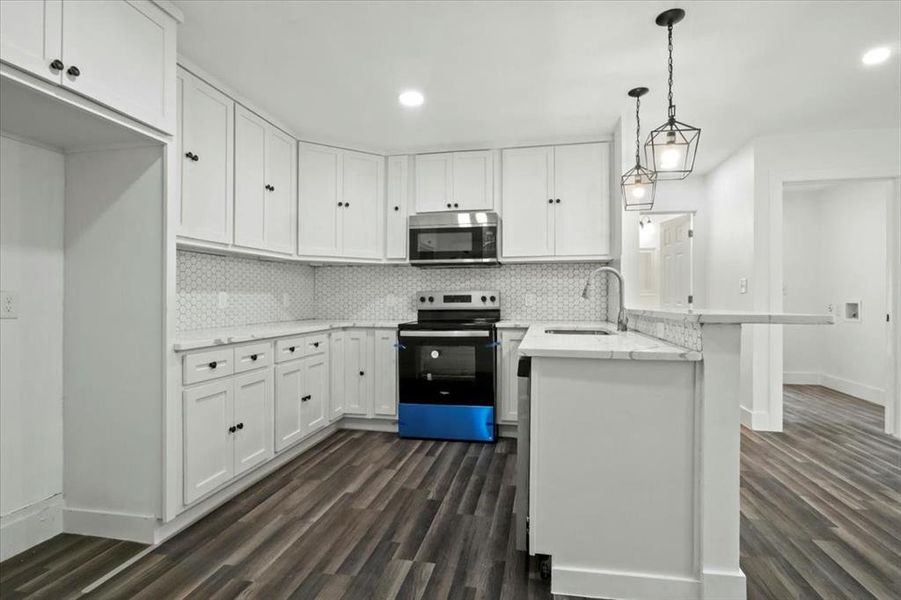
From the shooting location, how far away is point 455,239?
3.73 m

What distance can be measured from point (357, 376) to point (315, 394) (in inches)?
19.4

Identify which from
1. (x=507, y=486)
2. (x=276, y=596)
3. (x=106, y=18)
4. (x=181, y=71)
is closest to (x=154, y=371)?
(x=276, y=596)

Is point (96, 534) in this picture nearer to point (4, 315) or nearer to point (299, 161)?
point (4, 315)

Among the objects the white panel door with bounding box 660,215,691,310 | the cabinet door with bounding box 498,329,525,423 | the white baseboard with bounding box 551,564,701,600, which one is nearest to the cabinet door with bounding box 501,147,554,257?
the cabinet door with bounding box 498,329,525,423

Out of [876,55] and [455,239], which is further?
[455,239]

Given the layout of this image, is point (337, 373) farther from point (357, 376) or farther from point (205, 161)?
point (205, 161)

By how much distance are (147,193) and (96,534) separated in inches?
63.6

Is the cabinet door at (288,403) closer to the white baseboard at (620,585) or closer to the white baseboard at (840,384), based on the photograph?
the white baseboard at (620,585)

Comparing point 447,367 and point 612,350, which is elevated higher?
point 612,350

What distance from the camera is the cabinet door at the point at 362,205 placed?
3836 millimetres

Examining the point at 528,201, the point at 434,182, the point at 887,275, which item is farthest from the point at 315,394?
the point at 887,275

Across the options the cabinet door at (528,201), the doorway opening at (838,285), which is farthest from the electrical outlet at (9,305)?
the doorway opening at (838,285)

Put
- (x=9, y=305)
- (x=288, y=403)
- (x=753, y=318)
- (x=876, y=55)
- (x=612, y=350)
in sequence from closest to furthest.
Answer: (x=753, y=318) → (x=612, y=350) → (x=9, y=305) → (x=876, y=55) → (x=288, y=403)

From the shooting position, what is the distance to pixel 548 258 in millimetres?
3723
